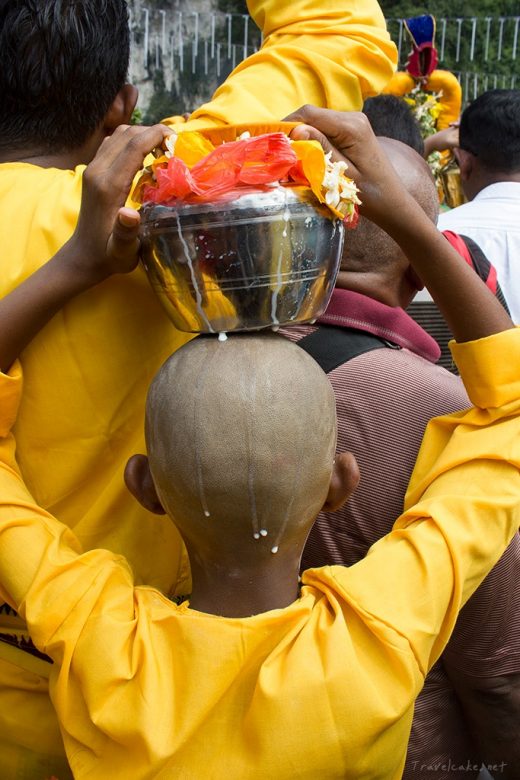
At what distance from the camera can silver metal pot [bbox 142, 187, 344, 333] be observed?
1283 mm

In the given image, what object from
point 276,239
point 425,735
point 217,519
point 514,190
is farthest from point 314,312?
point 514,190

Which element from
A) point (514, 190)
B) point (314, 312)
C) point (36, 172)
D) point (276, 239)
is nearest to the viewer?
point (276, 239)

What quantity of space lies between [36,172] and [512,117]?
321 centimetres

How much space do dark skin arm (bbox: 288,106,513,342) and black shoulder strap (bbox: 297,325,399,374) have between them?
0.27 metres

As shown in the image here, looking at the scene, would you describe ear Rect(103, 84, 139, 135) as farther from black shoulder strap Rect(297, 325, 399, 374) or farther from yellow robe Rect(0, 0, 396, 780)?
black shoulder strap Rect(297, 325, 399, 374)

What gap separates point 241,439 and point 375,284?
2.51 ft

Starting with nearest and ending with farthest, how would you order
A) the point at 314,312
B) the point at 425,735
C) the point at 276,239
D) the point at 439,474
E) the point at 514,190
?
the point at 276,239
the point at 314,312
the point at 439,474
the point at 425,735
the point at 514,190

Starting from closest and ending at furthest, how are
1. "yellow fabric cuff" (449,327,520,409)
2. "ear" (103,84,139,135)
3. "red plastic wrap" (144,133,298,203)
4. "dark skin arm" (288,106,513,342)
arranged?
"red plastic wrap" (144,133,298,203) → "dark skin arm" (288,106,513,342) → "yellow fabric cuff" (449,327,520,409) → "ear" (103,84,139,135)

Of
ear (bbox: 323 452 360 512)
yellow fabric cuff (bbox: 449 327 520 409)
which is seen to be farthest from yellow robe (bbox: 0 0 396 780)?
yellow fabric cuff (bbox: 449 327 520 409)

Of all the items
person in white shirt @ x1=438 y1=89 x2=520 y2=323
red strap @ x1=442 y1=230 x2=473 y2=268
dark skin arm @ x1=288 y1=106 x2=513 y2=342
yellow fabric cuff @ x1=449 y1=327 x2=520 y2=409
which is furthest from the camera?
person in white shirt @ x1=438 y1=89 x2=520 y2=323

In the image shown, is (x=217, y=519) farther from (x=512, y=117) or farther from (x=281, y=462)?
(x=512, y=117)

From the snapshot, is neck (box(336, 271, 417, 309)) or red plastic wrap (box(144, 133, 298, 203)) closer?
red plastic wrap (box(144, 133, 298, 203))

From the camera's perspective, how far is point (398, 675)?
4.33 feet

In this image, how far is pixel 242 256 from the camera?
129cm
